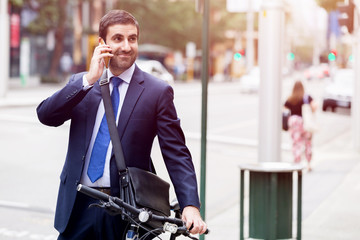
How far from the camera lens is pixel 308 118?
13.0m

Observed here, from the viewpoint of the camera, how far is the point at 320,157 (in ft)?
50.4

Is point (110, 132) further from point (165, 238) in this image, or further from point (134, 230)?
point (165, 238)

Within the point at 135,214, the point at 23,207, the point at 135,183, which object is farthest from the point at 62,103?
the point at 23,207

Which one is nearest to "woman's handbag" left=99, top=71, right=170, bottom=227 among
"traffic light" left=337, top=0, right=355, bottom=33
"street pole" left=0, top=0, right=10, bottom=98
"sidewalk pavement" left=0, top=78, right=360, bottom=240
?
"sidewalk pavement" left=0, top=78, right=360, bottom=240

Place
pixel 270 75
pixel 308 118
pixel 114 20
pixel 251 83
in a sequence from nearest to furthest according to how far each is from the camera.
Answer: pixel 114 20, pixel 270 75, pixel 308 118, pixel 251 83

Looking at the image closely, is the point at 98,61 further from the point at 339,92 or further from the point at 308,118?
the point at 339,92

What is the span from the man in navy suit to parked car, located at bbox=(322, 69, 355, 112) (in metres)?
26.8

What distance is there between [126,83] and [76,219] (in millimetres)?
644

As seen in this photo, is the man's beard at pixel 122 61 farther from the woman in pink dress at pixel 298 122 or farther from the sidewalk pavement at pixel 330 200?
the woman in pink dress at pixel 298 122

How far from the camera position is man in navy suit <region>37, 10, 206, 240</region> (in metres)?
3.25

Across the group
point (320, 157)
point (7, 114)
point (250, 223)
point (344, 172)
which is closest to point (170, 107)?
point (250, 223)

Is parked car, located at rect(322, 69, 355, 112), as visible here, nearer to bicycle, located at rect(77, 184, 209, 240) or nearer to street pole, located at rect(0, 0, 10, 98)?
street pole, located at rect(0, 0, 10, 98)

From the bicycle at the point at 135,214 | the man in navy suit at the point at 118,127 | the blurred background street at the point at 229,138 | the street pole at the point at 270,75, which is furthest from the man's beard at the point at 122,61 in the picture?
the street pole at the point at 270,75

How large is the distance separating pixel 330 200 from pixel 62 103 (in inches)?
272
